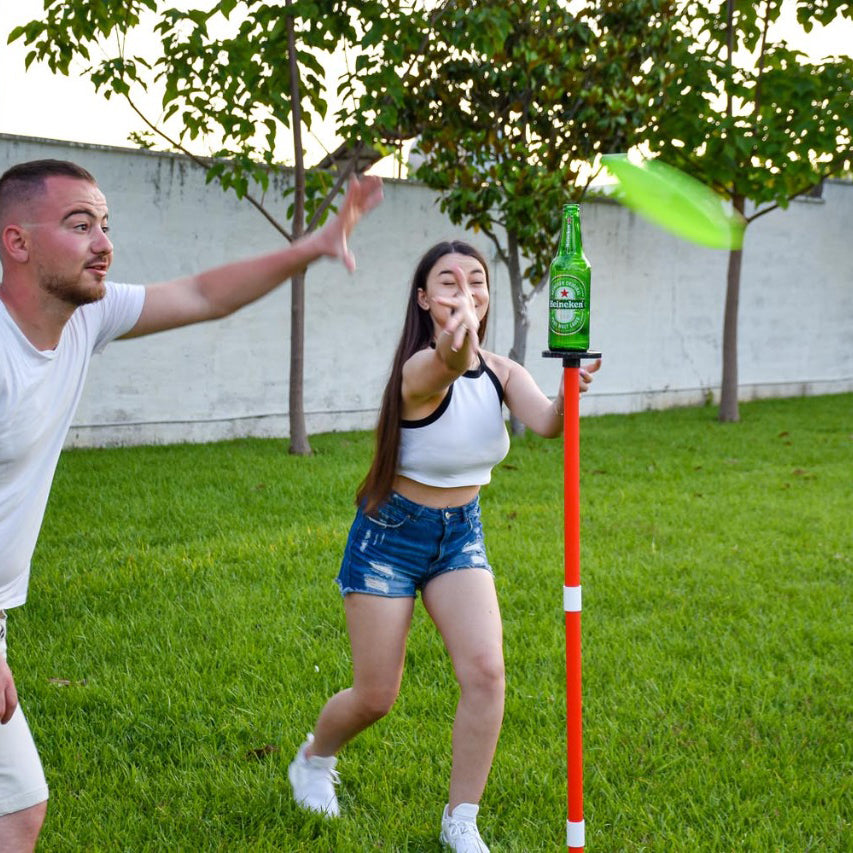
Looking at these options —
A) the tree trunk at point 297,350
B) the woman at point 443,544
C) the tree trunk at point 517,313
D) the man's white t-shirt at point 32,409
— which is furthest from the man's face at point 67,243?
the tree trunk at point 517,313

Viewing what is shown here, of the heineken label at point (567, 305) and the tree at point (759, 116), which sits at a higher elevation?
the tree at point (759, 116)

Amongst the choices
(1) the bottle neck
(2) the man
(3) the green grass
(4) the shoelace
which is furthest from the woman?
(2) the man

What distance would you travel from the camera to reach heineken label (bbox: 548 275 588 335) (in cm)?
252

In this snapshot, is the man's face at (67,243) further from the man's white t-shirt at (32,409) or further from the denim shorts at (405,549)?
the denim shorts at (405,549)

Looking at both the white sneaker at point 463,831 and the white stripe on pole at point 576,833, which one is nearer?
the white stripe on pole at point 576,833

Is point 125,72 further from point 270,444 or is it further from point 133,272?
point 270,444

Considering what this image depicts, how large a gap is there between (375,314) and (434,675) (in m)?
8.67

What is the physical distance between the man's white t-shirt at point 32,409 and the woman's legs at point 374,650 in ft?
3.26

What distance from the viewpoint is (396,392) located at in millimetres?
3068

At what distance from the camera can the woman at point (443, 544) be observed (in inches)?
119

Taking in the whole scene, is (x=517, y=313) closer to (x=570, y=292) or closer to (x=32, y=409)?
(x=570, y=292)

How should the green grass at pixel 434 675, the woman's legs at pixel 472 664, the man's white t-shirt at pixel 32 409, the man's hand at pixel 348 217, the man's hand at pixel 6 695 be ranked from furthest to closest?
the green grass at pixel 434 675 → the woman's legs at pixel 472 664 → the man's hand at pixel 348 217 → the man's white t-shirt at pixel 32 409 → the man's hand at pixel 6 695

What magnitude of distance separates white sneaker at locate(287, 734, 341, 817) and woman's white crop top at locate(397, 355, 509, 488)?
104 centimetres

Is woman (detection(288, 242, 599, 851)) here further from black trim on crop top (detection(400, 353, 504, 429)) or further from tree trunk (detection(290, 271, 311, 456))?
tree trunk (detection(290, 271, 311, 456))
